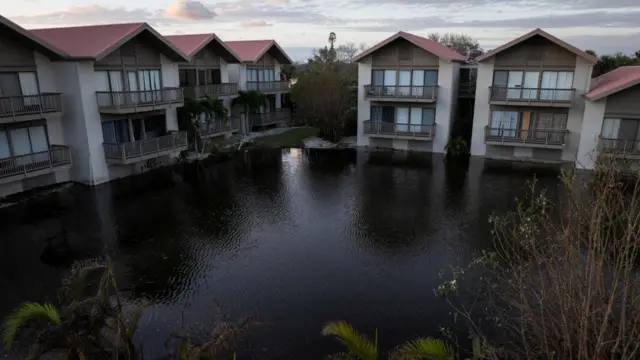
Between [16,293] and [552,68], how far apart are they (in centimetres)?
2835

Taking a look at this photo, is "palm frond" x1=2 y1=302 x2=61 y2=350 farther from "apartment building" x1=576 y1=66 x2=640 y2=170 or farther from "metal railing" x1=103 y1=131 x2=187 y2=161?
"apartment building" x1=576 y1=66 x2=640 y2=170

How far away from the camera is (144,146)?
23922 mm

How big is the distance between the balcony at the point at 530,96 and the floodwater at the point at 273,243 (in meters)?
4.24

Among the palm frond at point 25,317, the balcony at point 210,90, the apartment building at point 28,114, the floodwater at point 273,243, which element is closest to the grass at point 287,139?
the balcony at point 210,90

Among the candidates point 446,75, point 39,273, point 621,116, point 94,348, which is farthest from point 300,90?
point 94,348

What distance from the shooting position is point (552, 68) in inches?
1040

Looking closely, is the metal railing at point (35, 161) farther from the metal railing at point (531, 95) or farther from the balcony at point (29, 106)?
the metal railing at point (531, 95)

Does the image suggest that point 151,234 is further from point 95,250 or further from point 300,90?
point 300,90

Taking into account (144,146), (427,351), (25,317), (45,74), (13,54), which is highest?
(13,54)

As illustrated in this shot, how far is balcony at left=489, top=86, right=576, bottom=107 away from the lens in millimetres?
26125

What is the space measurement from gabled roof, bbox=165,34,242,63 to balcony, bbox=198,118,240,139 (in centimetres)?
468

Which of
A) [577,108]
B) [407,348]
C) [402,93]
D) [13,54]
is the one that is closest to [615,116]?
[577,108]

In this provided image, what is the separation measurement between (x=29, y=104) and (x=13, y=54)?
2240mm

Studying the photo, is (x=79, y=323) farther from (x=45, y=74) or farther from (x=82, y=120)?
(x=45, y=74)
